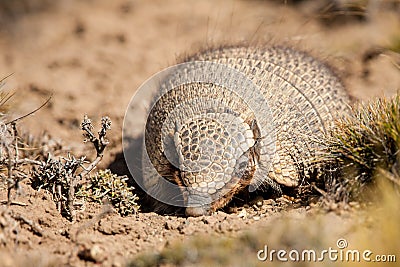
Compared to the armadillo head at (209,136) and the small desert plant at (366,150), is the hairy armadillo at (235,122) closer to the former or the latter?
the armadillo head at (209,136)

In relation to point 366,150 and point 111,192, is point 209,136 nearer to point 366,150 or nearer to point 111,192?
point 111,192

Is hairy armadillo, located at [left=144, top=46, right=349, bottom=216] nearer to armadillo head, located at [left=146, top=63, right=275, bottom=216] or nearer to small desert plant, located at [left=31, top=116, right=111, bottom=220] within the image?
armadillo head, located at [left=146, top=63, right=275, bottom=216]

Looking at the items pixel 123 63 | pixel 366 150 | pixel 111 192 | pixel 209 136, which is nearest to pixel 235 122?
pixel 209 136

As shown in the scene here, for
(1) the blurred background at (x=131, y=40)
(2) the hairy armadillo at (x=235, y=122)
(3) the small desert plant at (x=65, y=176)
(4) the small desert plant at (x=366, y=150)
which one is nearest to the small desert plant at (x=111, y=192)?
(3) the small desert plant at (x=65, y=176)

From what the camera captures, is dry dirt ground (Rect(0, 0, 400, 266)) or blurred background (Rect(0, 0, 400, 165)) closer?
dry dirt ground (Rect(0, 0, 400, 266))

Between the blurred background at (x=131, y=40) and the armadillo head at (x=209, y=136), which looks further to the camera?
the blurred background at (x=131, y=40)

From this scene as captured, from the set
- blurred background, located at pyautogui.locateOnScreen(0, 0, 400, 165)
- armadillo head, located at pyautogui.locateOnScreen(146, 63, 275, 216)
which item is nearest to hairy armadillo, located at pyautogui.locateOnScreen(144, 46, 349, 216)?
armadillo head, located at pyautogui.locateOnScreen(146, 63, 275, 216)

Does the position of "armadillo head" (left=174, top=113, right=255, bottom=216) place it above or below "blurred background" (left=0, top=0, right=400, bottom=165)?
below
